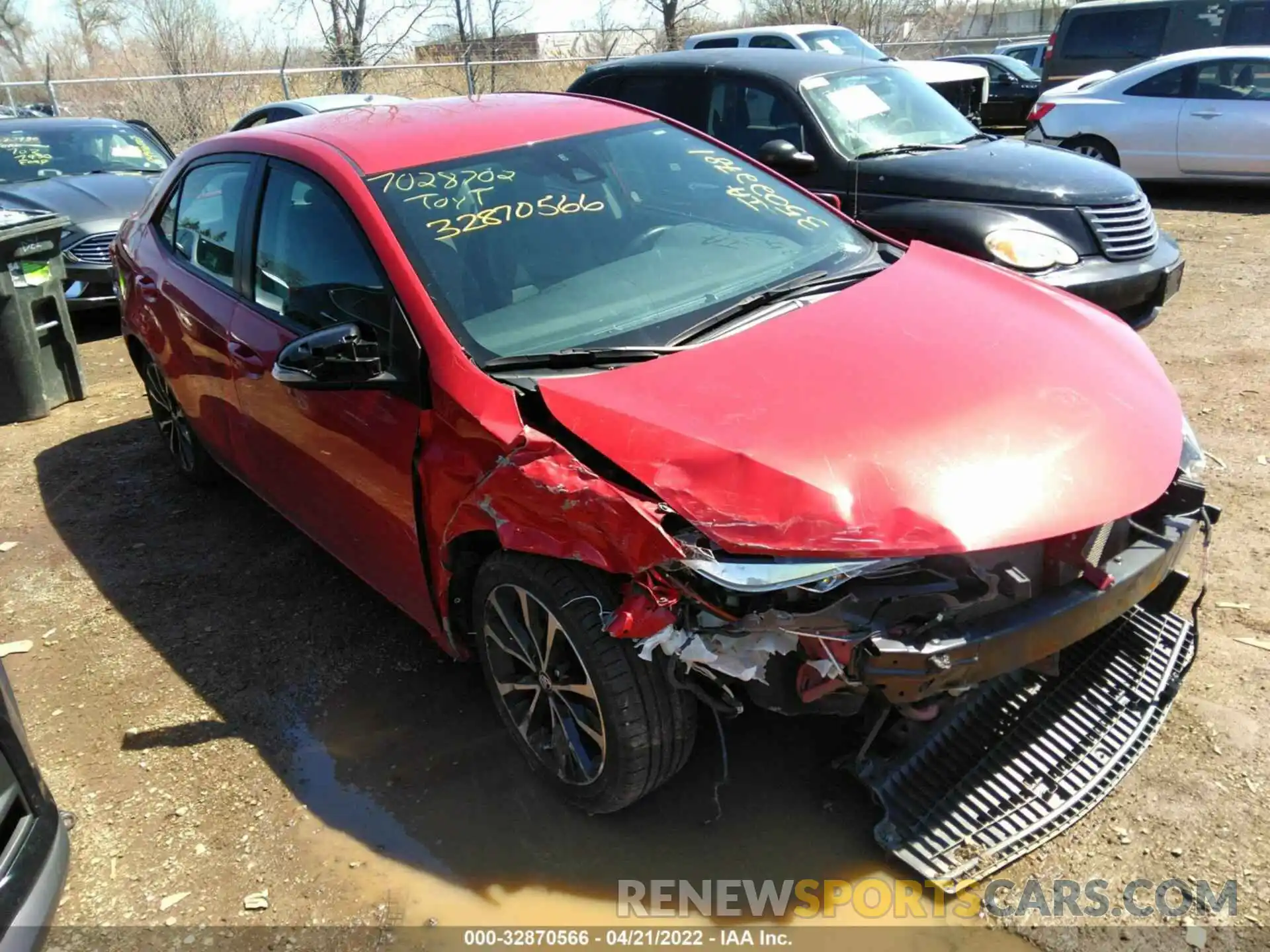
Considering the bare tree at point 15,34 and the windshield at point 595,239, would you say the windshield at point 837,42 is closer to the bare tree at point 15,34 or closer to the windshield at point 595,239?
the windshield at point 595,239

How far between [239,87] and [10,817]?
1824cm

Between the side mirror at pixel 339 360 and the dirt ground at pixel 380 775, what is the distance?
1164 millimetres

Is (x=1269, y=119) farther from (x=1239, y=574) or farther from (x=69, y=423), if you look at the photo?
(x=69, y=423)

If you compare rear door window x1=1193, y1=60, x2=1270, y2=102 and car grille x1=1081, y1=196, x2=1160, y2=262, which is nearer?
car grille x1=1081, y1=196, x2=1160, y2=262

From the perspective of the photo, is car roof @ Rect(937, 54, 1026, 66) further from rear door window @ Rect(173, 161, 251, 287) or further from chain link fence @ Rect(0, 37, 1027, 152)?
rear door window @ Rect(173, 161, 251, 287)

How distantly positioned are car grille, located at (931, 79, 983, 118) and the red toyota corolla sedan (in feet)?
35.6

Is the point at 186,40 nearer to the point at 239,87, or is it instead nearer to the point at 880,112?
the point at 239,87

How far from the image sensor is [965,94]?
13.5 meters

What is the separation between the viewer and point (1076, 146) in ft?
35.1

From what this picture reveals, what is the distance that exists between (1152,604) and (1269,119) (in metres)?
8.61

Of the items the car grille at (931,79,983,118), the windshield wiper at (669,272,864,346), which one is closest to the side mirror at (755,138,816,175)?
the windshield wiper at (669,272,864,346)

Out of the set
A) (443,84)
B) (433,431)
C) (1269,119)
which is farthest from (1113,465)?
(443,84)

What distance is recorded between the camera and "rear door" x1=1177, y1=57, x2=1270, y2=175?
9.57 metres

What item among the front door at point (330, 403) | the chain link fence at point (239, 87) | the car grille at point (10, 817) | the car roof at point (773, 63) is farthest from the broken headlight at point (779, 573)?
the chain link fence at point (239, 87)
